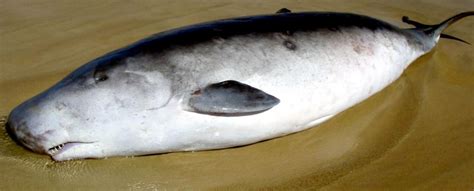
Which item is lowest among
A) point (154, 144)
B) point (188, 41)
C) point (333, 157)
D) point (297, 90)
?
point (333, 157)

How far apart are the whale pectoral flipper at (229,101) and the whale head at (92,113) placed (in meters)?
0.21

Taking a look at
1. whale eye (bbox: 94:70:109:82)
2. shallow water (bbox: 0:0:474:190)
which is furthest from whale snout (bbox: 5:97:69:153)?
whale eye (bbox: 94:70:109:82)

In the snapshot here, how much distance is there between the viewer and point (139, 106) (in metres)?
2.90

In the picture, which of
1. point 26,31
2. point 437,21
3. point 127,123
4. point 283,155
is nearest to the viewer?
point 127,123

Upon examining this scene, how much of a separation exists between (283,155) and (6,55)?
2.87 metres

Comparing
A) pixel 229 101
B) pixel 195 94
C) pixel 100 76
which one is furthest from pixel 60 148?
pixel 229 101

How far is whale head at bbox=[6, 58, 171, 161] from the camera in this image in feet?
9.39

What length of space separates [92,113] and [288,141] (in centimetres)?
130

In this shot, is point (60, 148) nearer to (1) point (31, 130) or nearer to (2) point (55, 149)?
(2) point (55, 149)

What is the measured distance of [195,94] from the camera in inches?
116

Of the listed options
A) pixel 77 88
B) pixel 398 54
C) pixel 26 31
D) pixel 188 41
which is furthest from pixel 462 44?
pixel 26 31

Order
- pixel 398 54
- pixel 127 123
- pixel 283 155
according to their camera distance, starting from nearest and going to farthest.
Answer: pixel 127 123
pixel 283 155
pixel 398 54

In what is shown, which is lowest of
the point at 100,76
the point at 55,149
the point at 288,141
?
the point at 288,141

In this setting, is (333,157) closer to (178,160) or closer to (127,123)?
(178,160)
